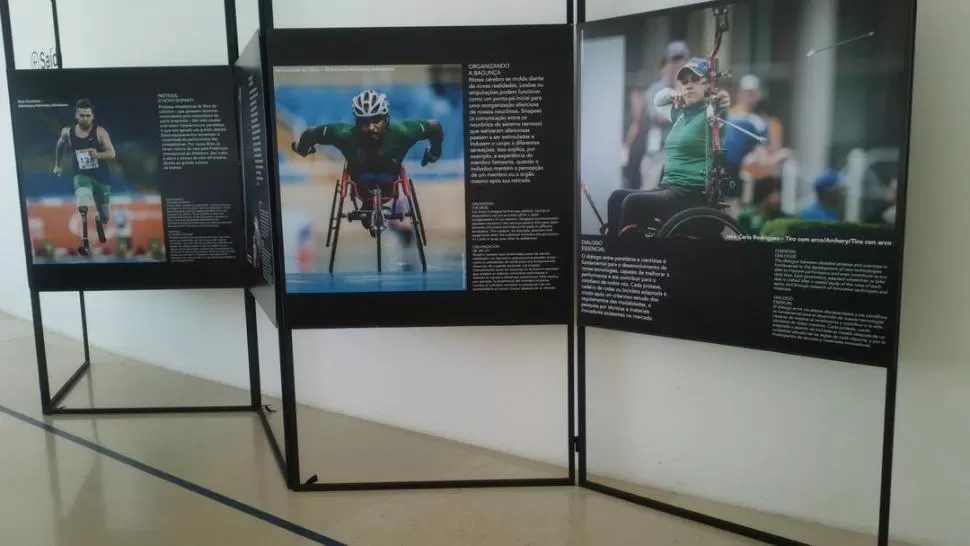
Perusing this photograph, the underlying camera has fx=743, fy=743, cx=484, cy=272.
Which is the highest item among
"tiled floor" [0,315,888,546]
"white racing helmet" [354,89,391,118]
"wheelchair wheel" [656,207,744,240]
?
"white racing helmet" [354,89,391,118]

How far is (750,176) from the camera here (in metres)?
2.44

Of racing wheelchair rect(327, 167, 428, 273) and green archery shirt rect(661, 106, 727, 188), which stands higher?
green archery shirt rect(661, 106, 727, 188)

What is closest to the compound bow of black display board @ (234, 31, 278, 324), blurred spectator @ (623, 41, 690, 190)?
blurred spectator @ (623, 41, 690, 190)

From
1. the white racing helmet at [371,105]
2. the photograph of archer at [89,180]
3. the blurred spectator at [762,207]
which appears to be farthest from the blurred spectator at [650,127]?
the photograph of archer at [89,180]

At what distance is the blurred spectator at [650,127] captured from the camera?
2549 mm

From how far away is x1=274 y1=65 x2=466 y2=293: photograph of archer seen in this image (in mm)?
2836

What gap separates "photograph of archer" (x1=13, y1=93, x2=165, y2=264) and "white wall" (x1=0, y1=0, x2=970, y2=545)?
0.79 m

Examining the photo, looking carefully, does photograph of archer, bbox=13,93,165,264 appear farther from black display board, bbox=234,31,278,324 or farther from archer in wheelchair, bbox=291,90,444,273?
archer in wheelchair, bbox=291,90,444,273

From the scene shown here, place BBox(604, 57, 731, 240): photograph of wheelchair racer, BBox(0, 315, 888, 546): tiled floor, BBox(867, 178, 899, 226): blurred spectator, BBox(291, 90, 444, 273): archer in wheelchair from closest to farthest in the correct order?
1. BBox(867, 178, 899, 226): blurred spectator
2. BBox(604, 57, 731, 240): photograph of wheelchair racer
3. BBox(0, 315, 888, 546): tiled floor
4. BBox(291, 90, 444, 273): archer in wheelchair

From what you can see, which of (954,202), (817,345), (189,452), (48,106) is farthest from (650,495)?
(48,106)

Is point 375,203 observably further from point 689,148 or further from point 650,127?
point 689,148

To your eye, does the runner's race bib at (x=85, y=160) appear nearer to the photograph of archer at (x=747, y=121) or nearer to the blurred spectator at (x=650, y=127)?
the photograph of archer at (x=747, y=121)

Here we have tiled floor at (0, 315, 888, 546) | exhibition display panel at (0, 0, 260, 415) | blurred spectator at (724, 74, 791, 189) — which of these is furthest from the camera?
exhibition display panel at (0, 0, 260, 415)

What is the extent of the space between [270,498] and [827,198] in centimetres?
240
